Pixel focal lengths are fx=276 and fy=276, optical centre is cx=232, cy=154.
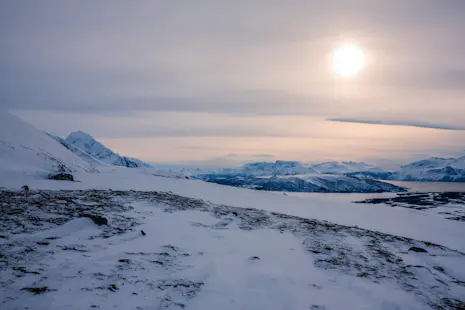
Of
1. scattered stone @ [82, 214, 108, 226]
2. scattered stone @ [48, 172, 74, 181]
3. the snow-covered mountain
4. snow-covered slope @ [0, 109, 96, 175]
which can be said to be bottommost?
the snow-covered mountain

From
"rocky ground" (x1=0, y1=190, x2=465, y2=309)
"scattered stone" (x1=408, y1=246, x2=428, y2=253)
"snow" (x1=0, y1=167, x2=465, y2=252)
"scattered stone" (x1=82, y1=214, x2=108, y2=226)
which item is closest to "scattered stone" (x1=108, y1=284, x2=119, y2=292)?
"rocky ground" (x1=0, y1=190, x2=465, y2=309)

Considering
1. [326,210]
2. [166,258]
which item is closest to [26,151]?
[166,258]

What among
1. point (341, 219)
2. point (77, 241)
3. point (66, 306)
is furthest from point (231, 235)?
point (341, 219)

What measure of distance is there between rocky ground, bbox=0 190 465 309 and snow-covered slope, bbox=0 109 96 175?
24.1ft

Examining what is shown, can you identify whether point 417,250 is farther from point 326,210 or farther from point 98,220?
point 98,220

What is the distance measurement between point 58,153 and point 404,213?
27.7 meters

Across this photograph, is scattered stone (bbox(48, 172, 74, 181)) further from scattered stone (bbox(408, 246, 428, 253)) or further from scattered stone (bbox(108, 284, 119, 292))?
scattered stone (bbox(408, 246, 428, 253))

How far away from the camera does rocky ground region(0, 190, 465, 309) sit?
464 cm

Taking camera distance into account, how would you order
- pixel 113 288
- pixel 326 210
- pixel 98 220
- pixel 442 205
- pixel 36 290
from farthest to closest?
pixel 442 205
pixel 326 210
pixel 98 220
pixel 113 288
pixel 36 290

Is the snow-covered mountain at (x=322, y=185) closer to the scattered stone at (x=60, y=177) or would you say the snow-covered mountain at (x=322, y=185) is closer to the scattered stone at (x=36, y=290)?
the scattered stone at (x=60, y=177)

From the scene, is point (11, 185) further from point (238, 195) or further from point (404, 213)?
point (404, 213)

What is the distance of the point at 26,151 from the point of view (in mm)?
19547

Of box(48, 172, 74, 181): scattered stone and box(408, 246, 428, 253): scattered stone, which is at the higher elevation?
box(48, 172, 74, 181): scattered stone

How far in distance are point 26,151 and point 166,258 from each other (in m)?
18.7
